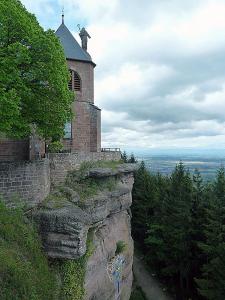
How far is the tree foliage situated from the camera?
18.0 metres

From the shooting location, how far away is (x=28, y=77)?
2003cm

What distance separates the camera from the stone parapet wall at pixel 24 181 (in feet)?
65.4

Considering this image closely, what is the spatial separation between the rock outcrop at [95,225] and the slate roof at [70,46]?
Result: 9727mm

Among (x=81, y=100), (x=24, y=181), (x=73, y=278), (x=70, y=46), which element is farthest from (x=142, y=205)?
(x=24, y=181)

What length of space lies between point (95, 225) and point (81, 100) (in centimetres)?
1187

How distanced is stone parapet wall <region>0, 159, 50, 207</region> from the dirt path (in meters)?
19.0

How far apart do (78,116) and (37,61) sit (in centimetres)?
1253

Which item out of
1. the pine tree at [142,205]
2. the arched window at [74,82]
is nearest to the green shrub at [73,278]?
the arched window at [74,82]

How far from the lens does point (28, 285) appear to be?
16422 mm

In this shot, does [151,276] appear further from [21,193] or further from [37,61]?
[37,61]

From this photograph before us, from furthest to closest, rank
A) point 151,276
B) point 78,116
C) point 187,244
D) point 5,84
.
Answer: point 151,276
point 187,244
point 78,116
point 5,84

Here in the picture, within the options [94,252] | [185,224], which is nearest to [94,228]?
[94,252]

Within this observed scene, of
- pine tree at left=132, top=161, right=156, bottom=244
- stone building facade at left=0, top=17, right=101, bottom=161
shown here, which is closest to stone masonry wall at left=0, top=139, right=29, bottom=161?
stone building facade at left=0, top=17, right=101, bottom=161

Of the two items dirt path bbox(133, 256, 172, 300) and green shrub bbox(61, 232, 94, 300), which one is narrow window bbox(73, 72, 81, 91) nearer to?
green shrub bbox(61, 232, 94, 300)
